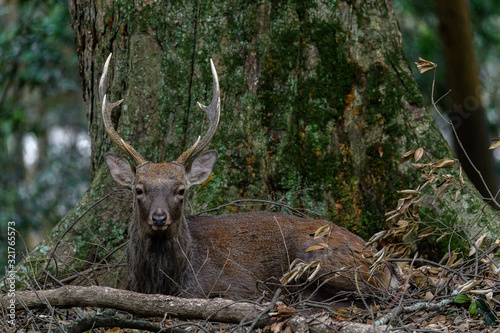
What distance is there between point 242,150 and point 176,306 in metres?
3.06

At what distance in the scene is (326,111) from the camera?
25.0ft

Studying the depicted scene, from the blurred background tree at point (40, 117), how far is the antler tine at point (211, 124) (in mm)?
6988

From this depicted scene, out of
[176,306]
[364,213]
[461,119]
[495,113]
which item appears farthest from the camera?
[495,113]

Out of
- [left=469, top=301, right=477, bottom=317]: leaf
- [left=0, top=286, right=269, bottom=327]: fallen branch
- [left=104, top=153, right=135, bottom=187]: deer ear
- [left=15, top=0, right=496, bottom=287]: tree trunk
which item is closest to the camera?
[left=0, top=286, right=269, bottom=327]: fallen branch

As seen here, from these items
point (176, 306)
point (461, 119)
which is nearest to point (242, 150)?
point (176, 306)

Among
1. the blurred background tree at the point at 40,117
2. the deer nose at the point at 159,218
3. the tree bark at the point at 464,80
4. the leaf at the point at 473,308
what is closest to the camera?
the leaf at the point at 473,308

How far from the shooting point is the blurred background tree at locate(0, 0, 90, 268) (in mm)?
13664

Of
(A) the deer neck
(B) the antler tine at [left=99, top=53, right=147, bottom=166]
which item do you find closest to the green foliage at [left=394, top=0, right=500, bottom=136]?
(B) the antler tine at [left=99, top=53, right=147, bottom=166]

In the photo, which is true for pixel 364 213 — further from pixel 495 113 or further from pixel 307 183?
pixel 495 113

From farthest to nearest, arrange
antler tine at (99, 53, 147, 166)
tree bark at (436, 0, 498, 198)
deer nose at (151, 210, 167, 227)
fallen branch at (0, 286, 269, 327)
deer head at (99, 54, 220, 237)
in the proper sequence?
tree bark at (436, 0, 498, 198), antler tine at (99, 53, 147, 166), deer head at (99, 54, 220, 237), deer nose at (151, 210, 167, 227), fallen branch at (0, 286, 269, 327)

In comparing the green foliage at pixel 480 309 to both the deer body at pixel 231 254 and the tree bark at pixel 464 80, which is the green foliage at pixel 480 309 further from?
the tree bark at pixel 464 80

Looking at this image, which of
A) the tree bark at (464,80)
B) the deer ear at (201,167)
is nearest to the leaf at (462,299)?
the deer ear at (201,167)

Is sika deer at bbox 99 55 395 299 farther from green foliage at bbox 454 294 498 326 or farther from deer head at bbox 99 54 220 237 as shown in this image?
green foliage at bbox 454 294 498 326

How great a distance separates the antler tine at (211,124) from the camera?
6.88 metres
